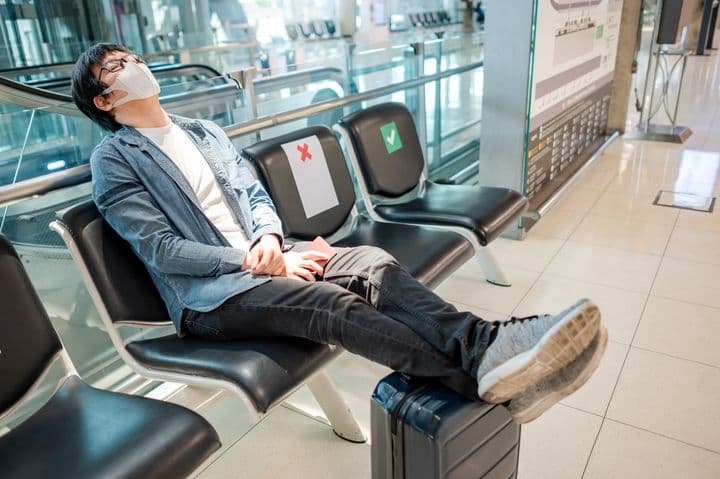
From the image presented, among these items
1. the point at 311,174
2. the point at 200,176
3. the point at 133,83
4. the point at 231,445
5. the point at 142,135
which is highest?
the point at 133,83

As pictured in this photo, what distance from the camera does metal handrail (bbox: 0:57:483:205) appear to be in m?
1.48

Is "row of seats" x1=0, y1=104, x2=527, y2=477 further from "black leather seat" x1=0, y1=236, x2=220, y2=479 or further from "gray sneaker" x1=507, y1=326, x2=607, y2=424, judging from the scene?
"gray sneaker" x1=507, y1=326, x2=607, y2=424

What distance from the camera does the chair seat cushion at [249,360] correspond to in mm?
1275

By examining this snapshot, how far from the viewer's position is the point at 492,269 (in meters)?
2.74

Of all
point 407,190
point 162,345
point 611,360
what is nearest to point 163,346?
point 162,345

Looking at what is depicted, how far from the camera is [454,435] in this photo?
1188mm

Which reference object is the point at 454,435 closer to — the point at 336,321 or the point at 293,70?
the point at 336,321

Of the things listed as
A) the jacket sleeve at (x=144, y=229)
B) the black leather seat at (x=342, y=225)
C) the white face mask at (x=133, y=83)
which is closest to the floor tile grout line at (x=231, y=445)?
the jacket sleeve at (x=144, y=229)

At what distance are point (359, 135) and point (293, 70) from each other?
18.8 inches

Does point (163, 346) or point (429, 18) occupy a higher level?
point (429, 18)

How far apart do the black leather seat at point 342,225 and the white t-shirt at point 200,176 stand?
31 centimetres

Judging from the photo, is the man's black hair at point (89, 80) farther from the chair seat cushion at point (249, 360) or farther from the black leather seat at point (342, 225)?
the chair seat cushion at point (249, 360)

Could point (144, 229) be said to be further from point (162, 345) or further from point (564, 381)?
point (564, 381)

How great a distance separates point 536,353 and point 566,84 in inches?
114
